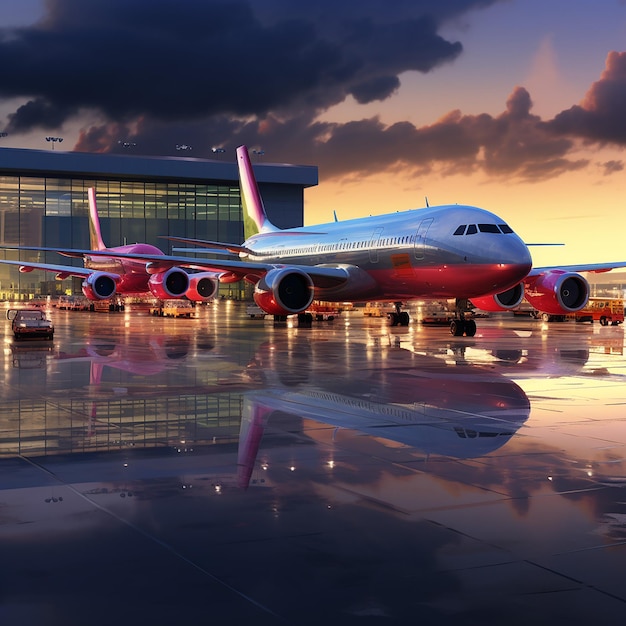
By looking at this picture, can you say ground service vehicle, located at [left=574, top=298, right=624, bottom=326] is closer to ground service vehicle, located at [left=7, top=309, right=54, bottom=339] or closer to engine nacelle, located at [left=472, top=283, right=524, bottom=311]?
engine nacelle, located at [left=472, top=283, right=524, bottom=311]

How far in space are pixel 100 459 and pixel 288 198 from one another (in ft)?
306

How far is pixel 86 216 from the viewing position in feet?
315

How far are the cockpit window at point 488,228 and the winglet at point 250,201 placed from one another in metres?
22.1

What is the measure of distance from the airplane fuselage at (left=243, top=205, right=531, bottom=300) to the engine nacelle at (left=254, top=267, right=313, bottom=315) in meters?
2.56

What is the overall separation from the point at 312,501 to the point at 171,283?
39.9 metres

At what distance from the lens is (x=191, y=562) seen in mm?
6141

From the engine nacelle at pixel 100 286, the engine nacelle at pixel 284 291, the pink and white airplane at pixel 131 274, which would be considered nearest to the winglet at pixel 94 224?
the pink and white airplane at pixel 131 274

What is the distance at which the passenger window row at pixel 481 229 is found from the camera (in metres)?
30.0

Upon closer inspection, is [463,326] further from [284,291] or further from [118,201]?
[118,201]

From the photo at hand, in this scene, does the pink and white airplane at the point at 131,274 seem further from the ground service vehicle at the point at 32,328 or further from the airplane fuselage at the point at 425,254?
the airplane fuselage at the point at 425,254

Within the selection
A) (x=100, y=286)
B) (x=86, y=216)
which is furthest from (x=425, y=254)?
(x=86, y=216)

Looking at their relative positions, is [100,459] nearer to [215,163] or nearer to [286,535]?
[286,535]

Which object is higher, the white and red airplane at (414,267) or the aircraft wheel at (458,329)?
the white and red airplane at (414,267)

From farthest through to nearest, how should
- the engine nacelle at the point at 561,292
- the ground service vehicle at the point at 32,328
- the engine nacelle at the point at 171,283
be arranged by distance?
1. the engine nacelle at the point at 171,283
2. the engine nacelle at the point at 561,292
3. the ground service vehicle at the point at 32,328
